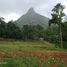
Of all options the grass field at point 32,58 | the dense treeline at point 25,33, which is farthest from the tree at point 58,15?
the grass field at point 32,58

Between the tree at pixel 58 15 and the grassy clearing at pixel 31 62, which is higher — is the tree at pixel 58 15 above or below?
above

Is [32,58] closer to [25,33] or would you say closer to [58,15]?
[58,15]

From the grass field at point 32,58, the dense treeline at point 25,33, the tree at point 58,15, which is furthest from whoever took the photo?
the dense treeline at point 25,33

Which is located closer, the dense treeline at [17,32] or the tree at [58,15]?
the tree at [58,15]

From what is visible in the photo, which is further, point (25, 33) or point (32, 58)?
point (25, 33)

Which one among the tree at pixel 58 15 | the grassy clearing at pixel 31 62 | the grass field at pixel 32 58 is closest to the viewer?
the grassy clearing at pixel 31 62

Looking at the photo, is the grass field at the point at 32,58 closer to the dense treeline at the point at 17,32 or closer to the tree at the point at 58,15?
the tree at the point at 58,15

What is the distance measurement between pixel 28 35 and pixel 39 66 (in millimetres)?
82735

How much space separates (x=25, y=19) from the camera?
192750 mm

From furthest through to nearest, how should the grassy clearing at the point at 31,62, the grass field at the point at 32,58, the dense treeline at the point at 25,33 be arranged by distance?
the dense treeline at the point at 25,33
the grass field at the point at 32,58
the grassy clearing at the point at 31,62

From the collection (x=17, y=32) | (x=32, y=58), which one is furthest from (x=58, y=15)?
(x=32, y=58)

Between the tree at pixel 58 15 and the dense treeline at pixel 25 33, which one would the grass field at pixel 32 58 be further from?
the dense treeline at pixel 25 33

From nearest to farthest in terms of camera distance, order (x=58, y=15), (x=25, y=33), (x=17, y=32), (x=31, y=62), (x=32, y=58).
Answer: (x=31, y=62) → (x=32, y=58) → (x=58, y=15) → (x=17, y=32) → (x=25, y=33)

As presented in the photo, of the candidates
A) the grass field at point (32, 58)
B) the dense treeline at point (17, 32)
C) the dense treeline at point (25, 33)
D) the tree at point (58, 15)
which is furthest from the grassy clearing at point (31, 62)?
the dense treeline at point (17, 32)
